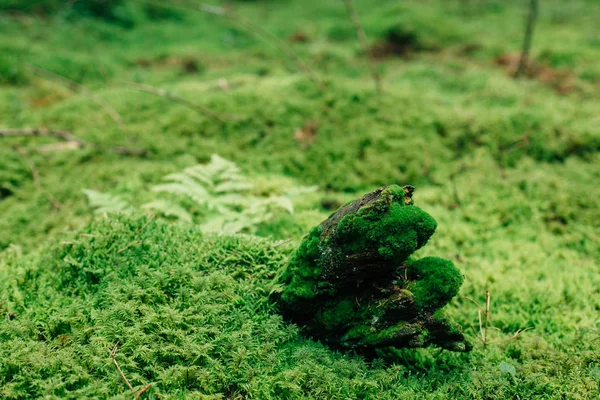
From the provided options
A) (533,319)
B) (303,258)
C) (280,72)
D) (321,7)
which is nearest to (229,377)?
(303,258)

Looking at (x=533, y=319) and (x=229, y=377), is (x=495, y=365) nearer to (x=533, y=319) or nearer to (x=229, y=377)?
(x=533, y=319)

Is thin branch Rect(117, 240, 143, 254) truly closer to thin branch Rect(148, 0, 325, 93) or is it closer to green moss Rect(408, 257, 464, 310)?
green moss Rect(408, 257, 464, 310)

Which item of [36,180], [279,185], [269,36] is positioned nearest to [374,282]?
[279,185]

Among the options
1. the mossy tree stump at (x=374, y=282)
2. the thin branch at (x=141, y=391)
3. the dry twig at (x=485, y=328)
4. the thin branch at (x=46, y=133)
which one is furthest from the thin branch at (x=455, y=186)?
the thin branch at (x=46, y=133)

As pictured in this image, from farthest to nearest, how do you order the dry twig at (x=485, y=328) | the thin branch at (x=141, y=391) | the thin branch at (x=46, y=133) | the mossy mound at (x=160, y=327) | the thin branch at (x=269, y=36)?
1. the thin branch at (x=269, y=36)
2. the thin branch at (x=46, y=133)
3. the dry twig at (x=485, y=328)
4. the mossy mound at (x=160, y=327)
5. the thin branch at (x=141, y=391)

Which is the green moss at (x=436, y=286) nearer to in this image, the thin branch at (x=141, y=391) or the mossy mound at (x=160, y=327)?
the mossy mound at (x=160, y=327)

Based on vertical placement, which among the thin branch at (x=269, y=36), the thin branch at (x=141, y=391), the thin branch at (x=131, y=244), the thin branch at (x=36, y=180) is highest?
the thin branch at (x=269, y=36)
